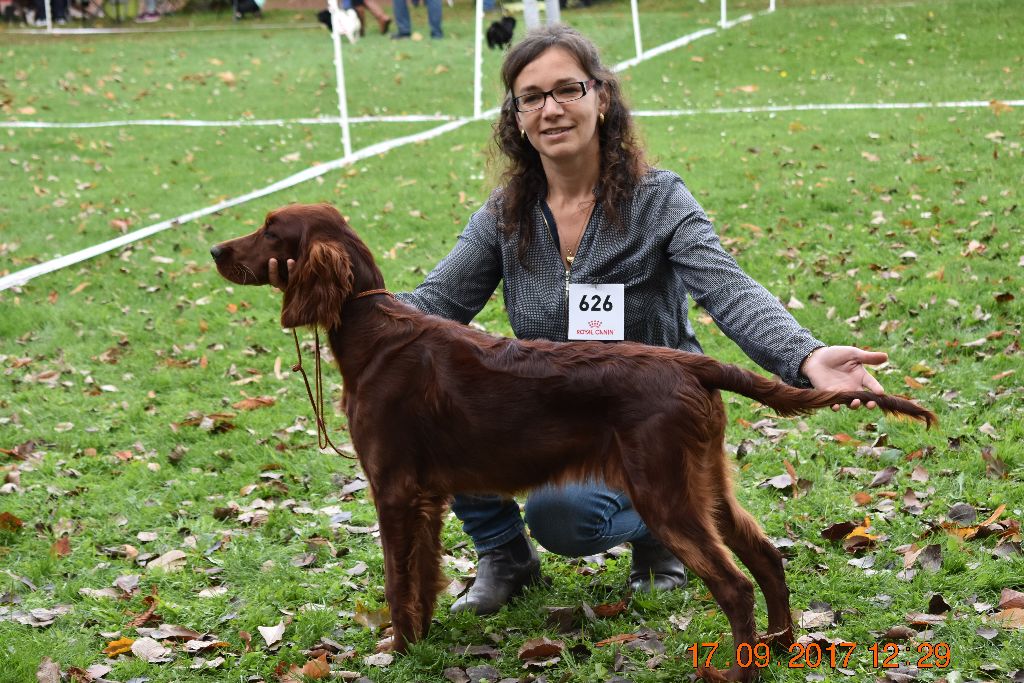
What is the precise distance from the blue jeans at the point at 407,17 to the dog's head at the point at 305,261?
1789 centimetres

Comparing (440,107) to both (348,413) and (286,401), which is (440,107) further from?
(348,413)

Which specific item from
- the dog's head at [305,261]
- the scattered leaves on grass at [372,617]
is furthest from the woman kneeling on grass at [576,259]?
the dog's head at [305,261]

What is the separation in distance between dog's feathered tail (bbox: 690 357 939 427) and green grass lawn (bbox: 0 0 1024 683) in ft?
2.81

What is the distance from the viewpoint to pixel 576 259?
348cm

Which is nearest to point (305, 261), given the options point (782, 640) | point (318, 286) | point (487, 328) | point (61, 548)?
point (318, 286)

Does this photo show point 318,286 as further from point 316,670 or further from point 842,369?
point 842,369

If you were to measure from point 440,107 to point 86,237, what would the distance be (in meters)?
6.68

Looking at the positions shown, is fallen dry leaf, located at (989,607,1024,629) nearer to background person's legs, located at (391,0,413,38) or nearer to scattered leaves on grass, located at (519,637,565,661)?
scattered leaves on grass, located at (519,637,565,661)

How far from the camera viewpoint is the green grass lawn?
11.3 ft

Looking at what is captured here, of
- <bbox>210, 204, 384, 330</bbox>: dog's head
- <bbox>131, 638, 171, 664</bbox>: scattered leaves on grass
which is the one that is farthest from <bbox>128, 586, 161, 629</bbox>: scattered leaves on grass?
<bbox>210, 204, 384, 330</bbox>: dog's head

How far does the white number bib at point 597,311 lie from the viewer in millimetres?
3426

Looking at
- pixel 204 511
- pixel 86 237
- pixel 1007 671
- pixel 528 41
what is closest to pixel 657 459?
pixel 1007 671

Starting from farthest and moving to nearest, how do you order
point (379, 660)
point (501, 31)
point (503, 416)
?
point (501, 31) → point (379, 660) → point (503, 416)

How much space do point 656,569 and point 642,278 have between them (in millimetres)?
1082
